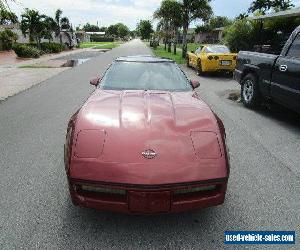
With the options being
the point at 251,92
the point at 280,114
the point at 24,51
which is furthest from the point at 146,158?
the point at 24,51

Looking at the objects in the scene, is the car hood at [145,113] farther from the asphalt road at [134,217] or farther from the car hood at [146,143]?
the asphalt road at [134,217]

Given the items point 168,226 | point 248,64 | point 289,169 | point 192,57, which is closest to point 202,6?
point 192,57

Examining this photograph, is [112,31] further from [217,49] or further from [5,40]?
[217,49]

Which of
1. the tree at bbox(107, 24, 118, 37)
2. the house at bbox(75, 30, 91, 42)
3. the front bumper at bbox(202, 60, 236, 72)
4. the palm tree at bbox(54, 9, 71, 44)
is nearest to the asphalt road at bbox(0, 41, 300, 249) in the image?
the front bumper at bbox(202, 60, 236, 72)

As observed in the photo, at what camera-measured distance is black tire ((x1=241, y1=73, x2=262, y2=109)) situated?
7.89m

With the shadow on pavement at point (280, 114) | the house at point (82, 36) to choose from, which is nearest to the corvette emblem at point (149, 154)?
the shadow on pavement at point (280, 114)

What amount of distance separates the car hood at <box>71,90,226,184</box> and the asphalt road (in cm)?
62

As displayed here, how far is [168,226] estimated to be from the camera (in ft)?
10.6

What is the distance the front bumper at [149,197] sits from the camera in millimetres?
2791

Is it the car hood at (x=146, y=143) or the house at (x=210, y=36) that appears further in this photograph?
the house at (x=210, y=36)

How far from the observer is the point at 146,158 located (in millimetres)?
2936

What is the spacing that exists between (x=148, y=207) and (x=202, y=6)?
24688 mm

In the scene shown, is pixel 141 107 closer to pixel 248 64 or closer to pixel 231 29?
pixel 248 64

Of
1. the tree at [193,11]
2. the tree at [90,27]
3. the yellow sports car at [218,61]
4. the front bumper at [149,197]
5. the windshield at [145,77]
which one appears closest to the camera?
the front bumper at [149,197]
